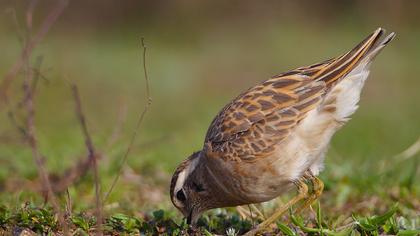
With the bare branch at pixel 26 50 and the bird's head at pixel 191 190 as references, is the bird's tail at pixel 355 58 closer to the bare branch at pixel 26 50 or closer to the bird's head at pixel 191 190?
the bird's head at pixel 191 190

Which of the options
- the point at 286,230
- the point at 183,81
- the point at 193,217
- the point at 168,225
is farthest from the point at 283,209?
the point at 183,81

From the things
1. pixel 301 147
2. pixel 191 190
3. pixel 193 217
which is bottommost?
pixel 193 217

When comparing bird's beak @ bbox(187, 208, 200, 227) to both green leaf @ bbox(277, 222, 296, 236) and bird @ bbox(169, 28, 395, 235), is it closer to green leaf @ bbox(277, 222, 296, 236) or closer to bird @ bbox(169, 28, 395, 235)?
bird @ bbox(169, 28, 395, 235)

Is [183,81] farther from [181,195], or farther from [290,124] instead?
[290,124]

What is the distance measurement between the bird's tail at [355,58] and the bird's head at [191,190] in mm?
1417

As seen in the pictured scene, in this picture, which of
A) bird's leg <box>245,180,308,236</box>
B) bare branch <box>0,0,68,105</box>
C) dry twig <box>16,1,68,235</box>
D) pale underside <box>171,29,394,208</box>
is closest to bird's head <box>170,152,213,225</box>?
pale underside <box>171,29,394,208</box>

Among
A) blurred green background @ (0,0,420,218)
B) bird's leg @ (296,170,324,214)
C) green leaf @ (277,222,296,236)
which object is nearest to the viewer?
green leaf @ (277,222,296,236)

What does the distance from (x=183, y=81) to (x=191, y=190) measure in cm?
1145

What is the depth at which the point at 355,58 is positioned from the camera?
6488 mm

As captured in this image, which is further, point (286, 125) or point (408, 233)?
point (286, 125)

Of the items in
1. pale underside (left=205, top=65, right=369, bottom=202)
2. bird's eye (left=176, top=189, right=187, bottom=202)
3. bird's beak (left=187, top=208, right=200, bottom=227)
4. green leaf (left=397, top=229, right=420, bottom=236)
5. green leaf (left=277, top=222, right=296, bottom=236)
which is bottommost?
bird's beak (left=187, top=208, right=200, bottom=227)

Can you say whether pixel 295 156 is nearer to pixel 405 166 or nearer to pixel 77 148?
pixel 405 166

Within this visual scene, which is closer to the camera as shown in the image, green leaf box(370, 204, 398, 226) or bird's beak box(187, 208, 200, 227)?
green leaf box(370, 204, 398, 226)

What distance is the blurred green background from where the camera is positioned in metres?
8.70
